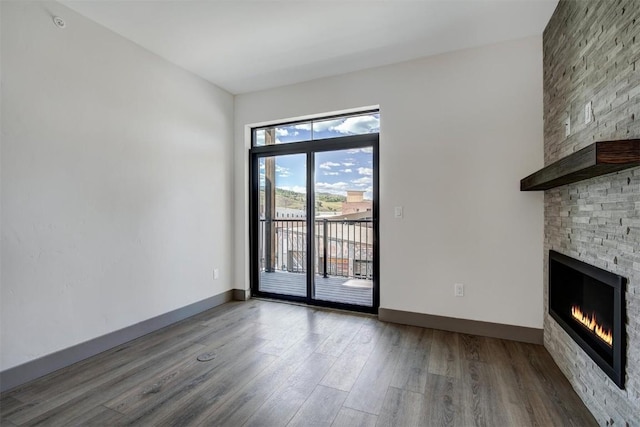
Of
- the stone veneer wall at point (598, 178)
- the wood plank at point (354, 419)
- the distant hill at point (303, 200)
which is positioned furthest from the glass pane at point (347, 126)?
the wood plank at point (354, 419)

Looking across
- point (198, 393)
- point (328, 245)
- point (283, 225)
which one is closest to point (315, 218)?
point (328, 245)

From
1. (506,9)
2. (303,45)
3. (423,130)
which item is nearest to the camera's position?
(506,9)

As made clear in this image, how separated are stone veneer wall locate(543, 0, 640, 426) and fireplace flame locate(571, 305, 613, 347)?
0.17 metres

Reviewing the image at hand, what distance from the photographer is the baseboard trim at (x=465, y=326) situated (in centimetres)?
263

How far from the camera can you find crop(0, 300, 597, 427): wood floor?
1.69m

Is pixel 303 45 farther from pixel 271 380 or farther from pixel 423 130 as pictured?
pixel 271 380

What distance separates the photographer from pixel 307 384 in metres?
2.01

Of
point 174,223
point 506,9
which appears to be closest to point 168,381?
point 174,223

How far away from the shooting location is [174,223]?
3.17 m

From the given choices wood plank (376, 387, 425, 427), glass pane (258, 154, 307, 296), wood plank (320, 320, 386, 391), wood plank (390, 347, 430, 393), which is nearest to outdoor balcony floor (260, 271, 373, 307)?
glass pane (258, 154, 307, 296)

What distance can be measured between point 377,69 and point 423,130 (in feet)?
→ 2.84

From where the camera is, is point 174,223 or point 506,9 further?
point 174,223

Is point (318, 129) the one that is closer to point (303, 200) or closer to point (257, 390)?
point (303, 200)

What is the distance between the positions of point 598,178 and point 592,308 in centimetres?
78
